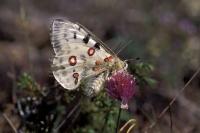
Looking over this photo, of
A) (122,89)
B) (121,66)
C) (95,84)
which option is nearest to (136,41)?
(121,66)

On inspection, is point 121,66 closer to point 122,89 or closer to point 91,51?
point 91,51

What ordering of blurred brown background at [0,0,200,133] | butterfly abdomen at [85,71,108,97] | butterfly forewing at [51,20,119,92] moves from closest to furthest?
butterfly abdomen at [85,71,108,97], butterfly forewing at [51,20,119,92], blurred brown background at [0,0,200,133]

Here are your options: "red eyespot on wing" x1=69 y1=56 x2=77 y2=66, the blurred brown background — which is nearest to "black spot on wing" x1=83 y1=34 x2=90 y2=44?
"red eyespot on wing" x1=69 y1=56 x2=77 y2=66

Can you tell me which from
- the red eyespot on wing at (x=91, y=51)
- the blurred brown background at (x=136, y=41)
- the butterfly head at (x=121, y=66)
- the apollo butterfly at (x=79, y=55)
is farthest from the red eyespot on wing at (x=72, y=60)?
the blurred brown background at (x=136, y=41)

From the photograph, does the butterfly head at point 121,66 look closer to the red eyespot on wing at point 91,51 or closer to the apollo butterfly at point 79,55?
the apollo butterfly at point 79,55

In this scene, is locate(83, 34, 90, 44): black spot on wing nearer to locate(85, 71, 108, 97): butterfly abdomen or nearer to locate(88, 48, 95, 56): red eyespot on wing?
locate(88, 48, 95, 56): red eyespot on wing

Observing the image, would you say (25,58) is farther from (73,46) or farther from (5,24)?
(73,46)
